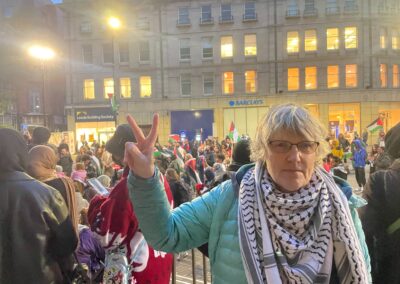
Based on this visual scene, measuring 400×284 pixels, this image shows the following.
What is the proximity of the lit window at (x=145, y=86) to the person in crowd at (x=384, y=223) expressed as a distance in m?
32.6

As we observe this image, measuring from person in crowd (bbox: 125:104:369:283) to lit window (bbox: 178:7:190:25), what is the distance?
33787 millimetres

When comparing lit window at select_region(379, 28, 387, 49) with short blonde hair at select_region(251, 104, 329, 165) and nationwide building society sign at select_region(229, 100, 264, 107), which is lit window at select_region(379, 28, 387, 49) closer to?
nationwide building society sign at select_region(229, 100, 264, 107)

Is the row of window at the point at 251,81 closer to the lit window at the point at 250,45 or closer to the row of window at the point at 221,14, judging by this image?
the lit window at the point at 250,45

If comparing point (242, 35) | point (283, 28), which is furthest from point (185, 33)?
point (283, 28)

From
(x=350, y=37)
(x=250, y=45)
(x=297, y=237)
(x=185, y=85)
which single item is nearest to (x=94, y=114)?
(x=185, y=85)

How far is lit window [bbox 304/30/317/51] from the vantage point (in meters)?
32.2

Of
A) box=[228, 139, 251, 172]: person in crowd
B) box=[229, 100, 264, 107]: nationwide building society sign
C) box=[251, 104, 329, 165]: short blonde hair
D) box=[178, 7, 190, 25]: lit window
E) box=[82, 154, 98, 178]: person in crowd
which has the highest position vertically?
box=[178, 7, 190, 25]: lit window

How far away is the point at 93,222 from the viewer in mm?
2492

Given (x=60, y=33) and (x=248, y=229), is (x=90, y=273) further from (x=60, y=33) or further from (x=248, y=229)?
(x=60, y=33)

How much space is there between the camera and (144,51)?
34.2 m

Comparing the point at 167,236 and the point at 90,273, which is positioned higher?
the point at 167,236

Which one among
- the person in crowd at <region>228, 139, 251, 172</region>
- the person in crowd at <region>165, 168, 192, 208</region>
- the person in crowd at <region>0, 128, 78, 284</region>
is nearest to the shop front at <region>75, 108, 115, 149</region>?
the person in crowd at <region>165, 168, 192, 208</region>

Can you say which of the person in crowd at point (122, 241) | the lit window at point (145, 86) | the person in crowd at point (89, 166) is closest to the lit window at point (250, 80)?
the lit window at point (145, 86)

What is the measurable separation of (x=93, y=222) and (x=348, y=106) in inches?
1275
